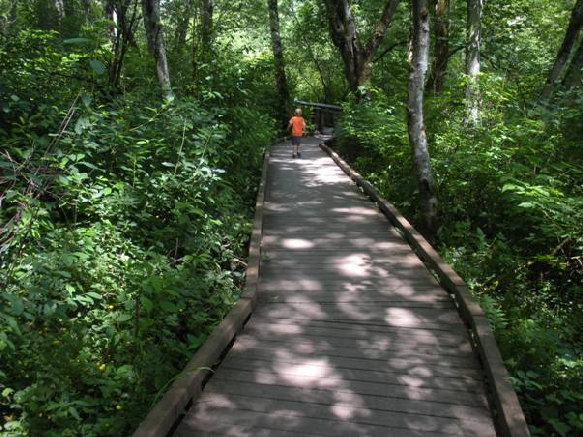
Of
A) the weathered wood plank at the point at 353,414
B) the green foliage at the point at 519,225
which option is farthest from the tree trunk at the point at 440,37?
the weathered wood plank at the point at 353,414

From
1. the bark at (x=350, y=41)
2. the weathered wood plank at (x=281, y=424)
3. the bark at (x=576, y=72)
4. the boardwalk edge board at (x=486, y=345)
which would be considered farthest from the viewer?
the bark at (x=350, y=41)

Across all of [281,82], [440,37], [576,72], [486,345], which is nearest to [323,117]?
[281,82]

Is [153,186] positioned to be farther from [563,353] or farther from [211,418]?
[563,353]

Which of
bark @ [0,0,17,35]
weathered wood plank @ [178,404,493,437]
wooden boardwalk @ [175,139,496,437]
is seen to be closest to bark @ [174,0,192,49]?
bark @ [0,0,17,35]

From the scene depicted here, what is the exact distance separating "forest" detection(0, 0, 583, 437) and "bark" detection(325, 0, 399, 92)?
10.2 ft

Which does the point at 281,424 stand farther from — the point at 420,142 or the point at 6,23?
the point at 6,23

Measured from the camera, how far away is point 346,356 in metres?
4.47

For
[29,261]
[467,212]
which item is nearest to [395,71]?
[467,212]

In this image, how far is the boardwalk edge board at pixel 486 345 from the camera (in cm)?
333

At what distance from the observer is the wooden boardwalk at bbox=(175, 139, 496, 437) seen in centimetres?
357

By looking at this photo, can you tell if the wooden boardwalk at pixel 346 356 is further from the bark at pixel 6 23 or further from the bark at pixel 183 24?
the bark at pixel 183 24

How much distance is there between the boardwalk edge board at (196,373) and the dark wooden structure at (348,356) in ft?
0.04

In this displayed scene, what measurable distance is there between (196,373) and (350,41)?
1474 centimetres

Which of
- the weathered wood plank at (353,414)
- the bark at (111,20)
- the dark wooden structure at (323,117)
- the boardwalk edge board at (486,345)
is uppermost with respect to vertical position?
the bark at (111,20)
